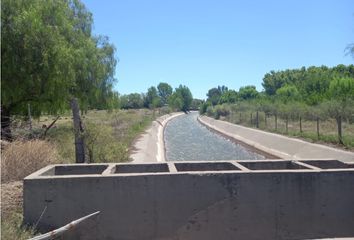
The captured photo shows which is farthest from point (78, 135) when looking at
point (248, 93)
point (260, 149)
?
point (248, 93)

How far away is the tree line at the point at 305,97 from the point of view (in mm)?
37284

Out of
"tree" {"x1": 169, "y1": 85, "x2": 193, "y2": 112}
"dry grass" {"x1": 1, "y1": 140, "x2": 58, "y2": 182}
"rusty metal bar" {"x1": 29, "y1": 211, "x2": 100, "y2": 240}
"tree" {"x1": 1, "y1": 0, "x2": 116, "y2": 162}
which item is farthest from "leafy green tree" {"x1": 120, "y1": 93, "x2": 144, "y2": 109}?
"rusty metal bar" {"x1": 29, "y1": 211, "x2": 100, "y2": 240}

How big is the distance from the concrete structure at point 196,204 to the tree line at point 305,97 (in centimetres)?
1917

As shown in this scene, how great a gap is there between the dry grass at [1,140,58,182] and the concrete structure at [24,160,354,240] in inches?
101

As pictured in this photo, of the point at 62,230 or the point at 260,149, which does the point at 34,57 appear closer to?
the point at 62,230

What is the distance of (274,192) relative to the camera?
7.99m

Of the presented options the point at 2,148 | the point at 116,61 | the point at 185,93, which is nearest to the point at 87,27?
the point at 116,61

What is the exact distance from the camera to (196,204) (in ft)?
25.8

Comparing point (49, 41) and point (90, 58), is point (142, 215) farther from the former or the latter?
point (90, 58)

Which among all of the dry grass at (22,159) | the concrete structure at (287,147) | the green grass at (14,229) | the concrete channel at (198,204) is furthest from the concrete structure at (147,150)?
the concrete channel at (198,204)

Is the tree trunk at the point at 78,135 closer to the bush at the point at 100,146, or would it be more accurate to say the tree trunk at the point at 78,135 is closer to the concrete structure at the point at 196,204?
the bush at the point at 100,146

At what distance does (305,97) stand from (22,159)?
62.8m

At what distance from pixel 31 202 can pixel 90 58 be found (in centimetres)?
1744

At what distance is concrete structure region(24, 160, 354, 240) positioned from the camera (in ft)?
25.5
